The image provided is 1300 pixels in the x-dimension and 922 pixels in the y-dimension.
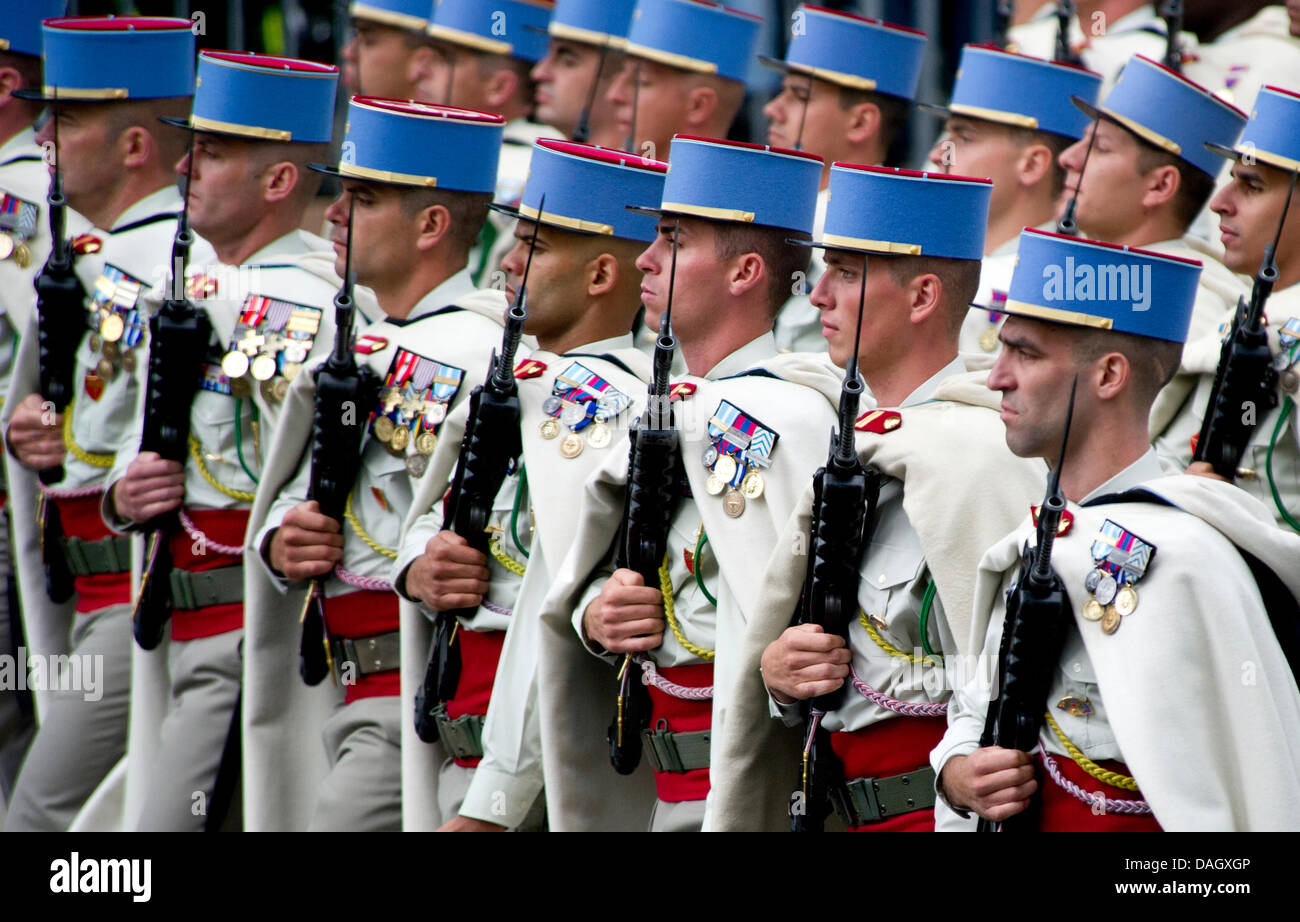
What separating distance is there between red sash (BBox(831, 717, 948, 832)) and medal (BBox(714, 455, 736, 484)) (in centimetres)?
68

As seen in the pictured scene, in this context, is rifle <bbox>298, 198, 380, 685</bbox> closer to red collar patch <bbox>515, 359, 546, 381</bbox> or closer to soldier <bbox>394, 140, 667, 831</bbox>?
soldier <bbox>394, 140, 667, 831</bbox>

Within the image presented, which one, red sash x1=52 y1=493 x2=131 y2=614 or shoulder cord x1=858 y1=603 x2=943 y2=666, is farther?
red sash x1=52 y1=493 x2=131 y2=614

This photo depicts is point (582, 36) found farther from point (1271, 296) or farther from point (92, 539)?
point (1271, 296)

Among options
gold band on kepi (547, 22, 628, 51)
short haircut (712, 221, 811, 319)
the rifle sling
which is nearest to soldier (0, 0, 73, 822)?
gold band on kepi (547, 22, 628, 51)

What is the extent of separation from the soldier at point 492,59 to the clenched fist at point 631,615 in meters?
3.88

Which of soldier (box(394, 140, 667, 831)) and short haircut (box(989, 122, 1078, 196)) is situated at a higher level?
short haircut (box(989, 122, 1078, 196))

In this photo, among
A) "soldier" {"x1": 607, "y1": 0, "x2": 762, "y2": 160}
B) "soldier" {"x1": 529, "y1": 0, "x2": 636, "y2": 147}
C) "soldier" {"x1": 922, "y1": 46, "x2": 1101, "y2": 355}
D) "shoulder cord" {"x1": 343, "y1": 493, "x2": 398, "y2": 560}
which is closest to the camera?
"shoulder cord" {"x1": 343, "y1": 493, "x2": 398, "y2": 560}

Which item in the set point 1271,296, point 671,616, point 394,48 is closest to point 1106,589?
point 671,616

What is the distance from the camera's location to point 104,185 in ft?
25.3

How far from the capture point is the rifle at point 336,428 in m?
5.95

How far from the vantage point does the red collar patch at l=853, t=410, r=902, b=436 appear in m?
4.55

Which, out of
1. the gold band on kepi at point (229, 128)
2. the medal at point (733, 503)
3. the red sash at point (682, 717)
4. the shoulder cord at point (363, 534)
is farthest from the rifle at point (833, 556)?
the gold band on kepi at point (229, 128)

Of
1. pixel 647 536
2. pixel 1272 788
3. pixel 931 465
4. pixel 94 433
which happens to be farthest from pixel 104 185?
pixel 1272 788

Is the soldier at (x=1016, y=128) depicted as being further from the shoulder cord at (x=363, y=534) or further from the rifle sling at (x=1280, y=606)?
the rifle sling at (x=1280, y=606)
